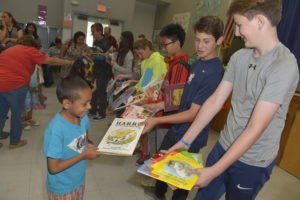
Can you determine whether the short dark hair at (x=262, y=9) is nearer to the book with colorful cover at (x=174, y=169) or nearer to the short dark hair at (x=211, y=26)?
the short dark hair at (x=211, y=26)

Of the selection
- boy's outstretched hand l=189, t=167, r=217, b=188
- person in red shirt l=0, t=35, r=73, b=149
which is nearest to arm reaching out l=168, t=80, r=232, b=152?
boy's outstretched hand l=189, t=167, r=217, b=188

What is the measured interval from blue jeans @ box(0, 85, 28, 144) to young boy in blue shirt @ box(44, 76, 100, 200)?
5.08 ft

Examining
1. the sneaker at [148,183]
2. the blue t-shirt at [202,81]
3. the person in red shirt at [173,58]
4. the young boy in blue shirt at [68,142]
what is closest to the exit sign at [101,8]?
the person in red shirt at [173,58]

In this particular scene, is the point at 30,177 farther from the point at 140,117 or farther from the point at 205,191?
the point at 205,191

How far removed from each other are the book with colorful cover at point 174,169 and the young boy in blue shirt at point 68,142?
34 centimetres

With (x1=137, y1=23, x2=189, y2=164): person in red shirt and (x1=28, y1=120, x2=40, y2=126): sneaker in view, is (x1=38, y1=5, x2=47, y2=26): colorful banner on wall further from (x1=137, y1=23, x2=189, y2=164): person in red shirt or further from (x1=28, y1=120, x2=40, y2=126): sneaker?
(x1=137, y1=23, x2=189, y2=164): person in red shirt

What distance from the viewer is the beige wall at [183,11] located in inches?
183

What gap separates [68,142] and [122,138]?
10.1 inches

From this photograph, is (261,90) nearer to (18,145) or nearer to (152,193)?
(152,193)

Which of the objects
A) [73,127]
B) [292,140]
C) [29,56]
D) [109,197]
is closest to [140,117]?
[73,127]

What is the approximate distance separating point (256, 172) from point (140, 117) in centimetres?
70

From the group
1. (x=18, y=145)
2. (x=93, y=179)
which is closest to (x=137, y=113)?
(x=93, y=179)

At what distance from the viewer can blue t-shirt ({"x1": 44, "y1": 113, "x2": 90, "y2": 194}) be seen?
43.0 inches

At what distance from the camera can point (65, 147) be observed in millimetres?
1153
